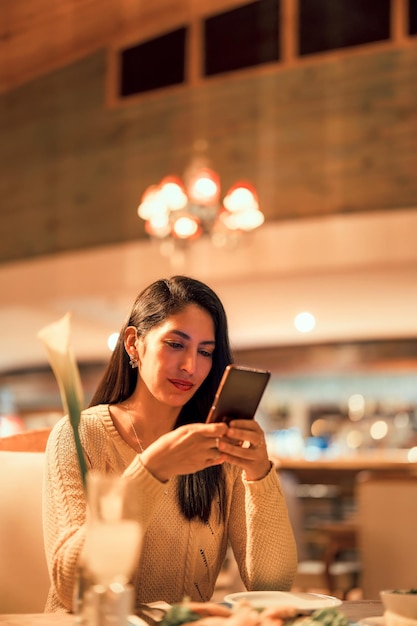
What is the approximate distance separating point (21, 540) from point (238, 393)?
0.79 meters

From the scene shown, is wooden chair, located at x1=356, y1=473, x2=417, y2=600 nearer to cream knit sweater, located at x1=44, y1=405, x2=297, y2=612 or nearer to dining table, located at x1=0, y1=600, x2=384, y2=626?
cream knit sweater, located at x1=44, y1=405, x2=297, y2=612

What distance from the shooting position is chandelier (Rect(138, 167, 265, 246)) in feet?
21.9

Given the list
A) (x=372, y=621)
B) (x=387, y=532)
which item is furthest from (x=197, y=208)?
(x=372, y=621)

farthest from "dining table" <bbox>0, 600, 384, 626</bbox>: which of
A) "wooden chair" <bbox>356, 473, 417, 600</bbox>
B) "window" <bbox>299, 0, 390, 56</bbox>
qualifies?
"window" <bbox>299, 0, 390, 56</bbox>

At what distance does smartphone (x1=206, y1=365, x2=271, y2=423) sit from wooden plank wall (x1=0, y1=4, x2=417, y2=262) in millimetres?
6970

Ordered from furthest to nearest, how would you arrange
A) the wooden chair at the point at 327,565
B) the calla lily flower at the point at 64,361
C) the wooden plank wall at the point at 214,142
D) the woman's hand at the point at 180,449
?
the wooden plank wall at the point at 214,142 → the wooden chair at the point at 327,565 → the woman's hand at the point at 180,449 → the calla lily flower at the point at 64,361

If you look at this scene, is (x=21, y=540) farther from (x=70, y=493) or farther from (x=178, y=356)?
(x=178, y=356)

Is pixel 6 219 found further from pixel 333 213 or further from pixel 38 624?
pixel 38 624

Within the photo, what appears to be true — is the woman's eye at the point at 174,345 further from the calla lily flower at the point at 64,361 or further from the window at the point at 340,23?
the window at the point at 340,23

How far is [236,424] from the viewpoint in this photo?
1424 mm

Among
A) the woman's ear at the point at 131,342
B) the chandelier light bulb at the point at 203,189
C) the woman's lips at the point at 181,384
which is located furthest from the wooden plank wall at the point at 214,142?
the woman's lips at the point at 181,384

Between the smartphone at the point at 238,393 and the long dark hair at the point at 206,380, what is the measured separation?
41 cm

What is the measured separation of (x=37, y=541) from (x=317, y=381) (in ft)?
30.3

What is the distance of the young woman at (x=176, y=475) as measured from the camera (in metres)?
1.59
